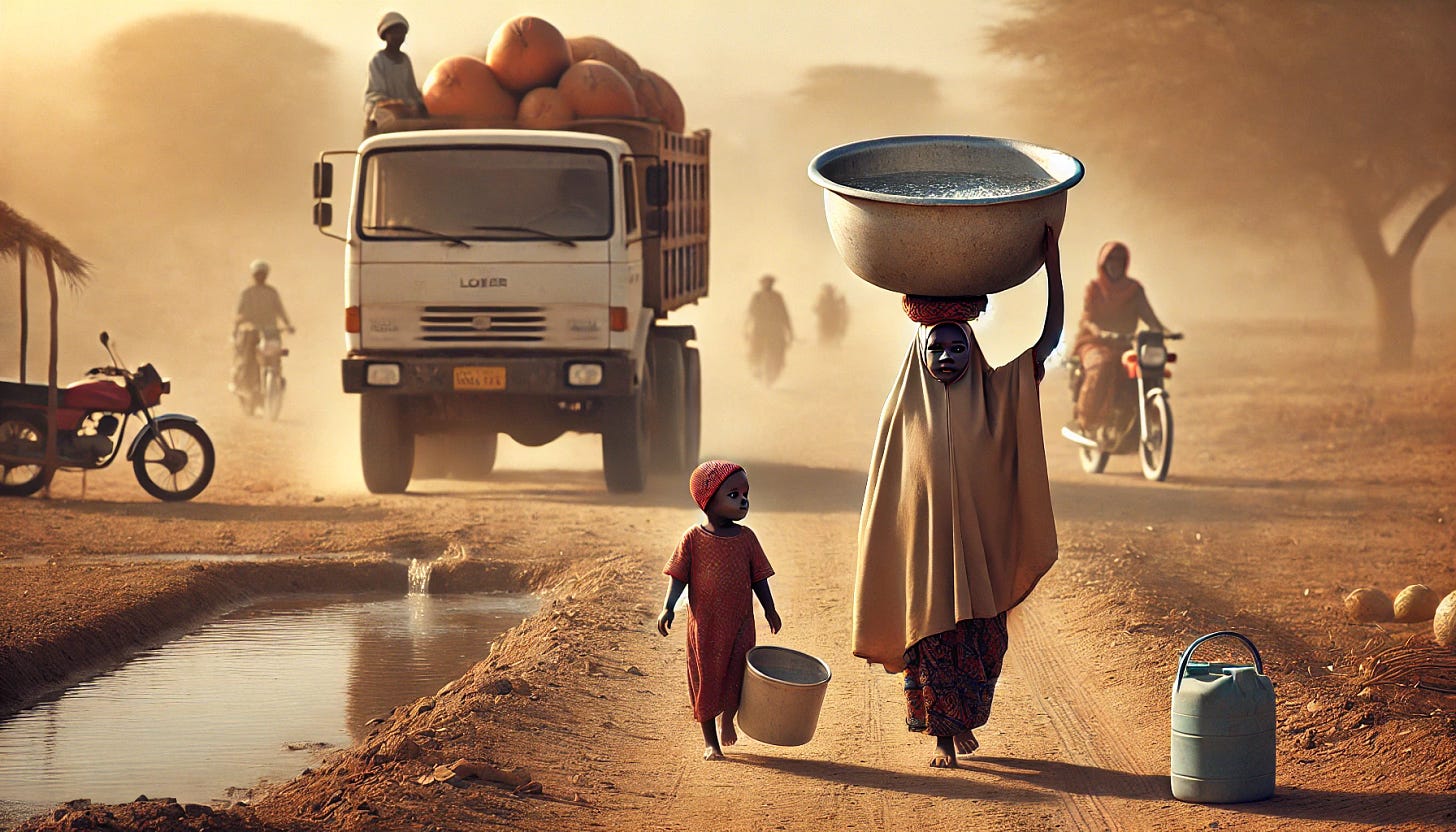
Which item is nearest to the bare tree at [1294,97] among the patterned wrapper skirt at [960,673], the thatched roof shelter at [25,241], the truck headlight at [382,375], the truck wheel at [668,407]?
the truck wheel at [668,407]

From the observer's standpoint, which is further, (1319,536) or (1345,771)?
(1319,536)

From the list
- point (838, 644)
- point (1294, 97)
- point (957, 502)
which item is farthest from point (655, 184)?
point (1294, 97)

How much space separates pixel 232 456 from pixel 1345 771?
11642 millimetres

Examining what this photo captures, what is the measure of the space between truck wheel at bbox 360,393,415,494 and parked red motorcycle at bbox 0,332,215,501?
3.52ft

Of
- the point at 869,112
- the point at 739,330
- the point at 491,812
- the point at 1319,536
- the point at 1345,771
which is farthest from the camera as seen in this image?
the point at 869,112

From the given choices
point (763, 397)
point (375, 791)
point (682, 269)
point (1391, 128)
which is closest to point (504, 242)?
point (682, 269)

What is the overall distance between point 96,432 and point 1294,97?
2274cm

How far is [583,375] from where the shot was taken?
38.8 ft

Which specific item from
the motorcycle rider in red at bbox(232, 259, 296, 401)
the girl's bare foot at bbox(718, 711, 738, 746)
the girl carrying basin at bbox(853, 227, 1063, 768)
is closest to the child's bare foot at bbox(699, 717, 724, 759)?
the girl's bare foot at bbox(718, 711, 738, 746)

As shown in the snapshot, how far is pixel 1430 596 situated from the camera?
8766 millimetres

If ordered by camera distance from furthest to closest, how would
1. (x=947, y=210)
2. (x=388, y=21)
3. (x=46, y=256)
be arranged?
(x=388, y=21) → (x=46, y=256) → (x=947, y=210)

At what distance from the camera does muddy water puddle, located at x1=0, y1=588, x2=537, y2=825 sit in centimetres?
582

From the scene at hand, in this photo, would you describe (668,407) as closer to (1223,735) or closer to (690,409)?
(690,409)

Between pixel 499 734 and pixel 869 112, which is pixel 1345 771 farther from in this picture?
pixel 869 112
